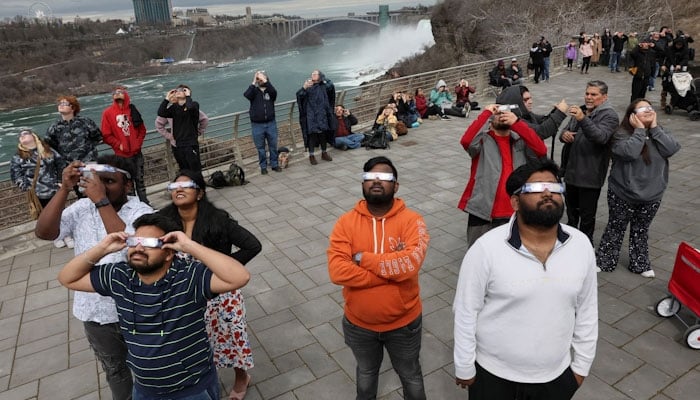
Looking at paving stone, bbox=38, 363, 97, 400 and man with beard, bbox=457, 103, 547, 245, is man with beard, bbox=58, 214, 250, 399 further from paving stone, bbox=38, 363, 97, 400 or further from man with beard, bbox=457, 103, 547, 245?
man with beard, bbox=457, 103, 547, 245

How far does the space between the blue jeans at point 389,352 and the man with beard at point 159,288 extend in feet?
2.84

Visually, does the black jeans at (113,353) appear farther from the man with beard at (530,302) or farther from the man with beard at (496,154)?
the man with beard at (496,154)

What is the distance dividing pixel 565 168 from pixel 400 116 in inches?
264

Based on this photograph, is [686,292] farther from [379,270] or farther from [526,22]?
[526,22]

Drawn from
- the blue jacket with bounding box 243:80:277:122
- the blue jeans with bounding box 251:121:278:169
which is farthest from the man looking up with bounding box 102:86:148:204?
the blue jeans with bounding box 251:121:278:169

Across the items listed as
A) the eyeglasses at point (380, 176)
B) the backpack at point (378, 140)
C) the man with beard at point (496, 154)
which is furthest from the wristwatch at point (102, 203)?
the backpack at point (378, 140)

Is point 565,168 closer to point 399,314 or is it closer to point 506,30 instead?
point 399,314

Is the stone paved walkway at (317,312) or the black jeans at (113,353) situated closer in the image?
the black jeans at (113,353)

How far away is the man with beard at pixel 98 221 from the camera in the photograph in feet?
8.33

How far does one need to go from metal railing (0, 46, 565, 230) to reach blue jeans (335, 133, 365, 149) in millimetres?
931

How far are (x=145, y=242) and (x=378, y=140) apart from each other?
8120 millimetres

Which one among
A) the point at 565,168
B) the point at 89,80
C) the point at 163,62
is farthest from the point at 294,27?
the point at 565,168

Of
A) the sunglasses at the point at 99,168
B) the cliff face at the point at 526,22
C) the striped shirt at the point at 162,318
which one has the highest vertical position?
the cliff face at the point at 526,22

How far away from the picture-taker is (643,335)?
3756 mm
